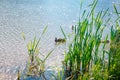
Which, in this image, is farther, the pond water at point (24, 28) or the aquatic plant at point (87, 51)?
the pond water at point (24, 28)

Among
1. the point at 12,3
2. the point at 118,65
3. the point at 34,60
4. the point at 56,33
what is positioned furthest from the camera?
the point at 12,3

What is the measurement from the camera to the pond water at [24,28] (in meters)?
5.54

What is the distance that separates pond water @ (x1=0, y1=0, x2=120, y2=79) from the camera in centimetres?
554

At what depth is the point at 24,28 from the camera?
A: 27.5 ft

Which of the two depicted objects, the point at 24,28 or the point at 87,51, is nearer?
the point at 87,51

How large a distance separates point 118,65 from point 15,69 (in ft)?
6.53

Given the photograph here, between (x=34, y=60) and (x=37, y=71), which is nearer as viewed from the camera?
(x=37, y=71)

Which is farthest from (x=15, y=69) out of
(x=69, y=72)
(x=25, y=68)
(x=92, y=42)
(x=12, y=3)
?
(x=12, y=3)

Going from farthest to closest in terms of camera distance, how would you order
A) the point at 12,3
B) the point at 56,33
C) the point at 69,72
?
the point at 12,3 < the point at 56,33 < the point at 69,72

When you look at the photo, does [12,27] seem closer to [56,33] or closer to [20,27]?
[20,27]

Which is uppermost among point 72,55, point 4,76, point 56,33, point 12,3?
point 12,3

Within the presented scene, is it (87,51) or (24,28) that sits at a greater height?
(24,28)

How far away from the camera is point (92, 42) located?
3.76 m

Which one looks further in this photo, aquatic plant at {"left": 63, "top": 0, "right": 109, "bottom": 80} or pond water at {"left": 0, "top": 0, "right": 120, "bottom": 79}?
pond water at {"left": 0, "top": 0, "right": 120, "bottom": 79}
